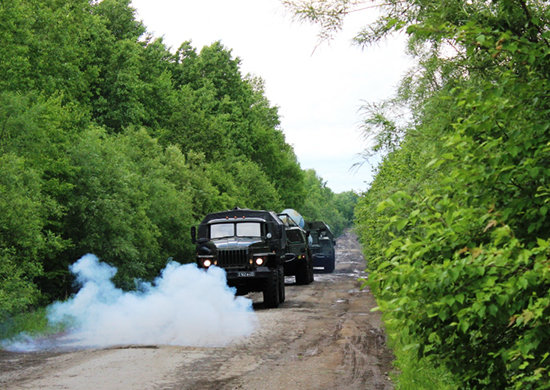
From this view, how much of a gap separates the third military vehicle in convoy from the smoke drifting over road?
74.7 ft

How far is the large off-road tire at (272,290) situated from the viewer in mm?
20375

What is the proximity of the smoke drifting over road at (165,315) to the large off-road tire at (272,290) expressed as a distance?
1118 mm

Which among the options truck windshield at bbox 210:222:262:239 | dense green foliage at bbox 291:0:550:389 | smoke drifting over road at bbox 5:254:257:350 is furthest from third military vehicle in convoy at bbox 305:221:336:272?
dense green foliage at bbox 291:0:550:389

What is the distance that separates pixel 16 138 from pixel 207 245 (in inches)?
277

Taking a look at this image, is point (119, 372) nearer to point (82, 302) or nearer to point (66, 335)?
point (66, 335)

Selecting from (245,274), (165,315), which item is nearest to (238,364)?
(165,315)

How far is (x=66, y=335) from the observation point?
16.1m

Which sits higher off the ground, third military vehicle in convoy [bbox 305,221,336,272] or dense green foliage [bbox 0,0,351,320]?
dense green foliage [bbox 0,0,351,320]

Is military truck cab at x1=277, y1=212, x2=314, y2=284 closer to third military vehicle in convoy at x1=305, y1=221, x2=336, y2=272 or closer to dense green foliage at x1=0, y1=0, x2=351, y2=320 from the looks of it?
dense green foliage at x1=0, y1=0, x2=351, y2=320

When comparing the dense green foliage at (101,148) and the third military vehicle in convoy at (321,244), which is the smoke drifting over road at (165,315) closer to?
the dense green foliage at (101,148)

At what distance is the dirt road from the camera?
9.95m

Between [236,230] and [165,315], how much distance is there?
5.11 metres

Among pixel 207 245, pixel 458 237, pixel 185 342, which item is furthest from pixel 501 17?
pixel 207 245

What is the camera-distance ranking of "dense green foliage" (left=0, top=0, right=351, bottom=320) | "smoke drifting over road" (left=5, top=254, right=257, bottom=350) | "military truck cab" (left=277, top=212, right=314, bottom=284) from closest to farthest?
1. "smoke drifting over road" (left=5, top=254, right=257, bottom=350)
2. "dense green foliage" (left=0, top=0, right=351, bottom=320)
3. "military truck cab" (left=277, top=212, right=314, bottom=284)
